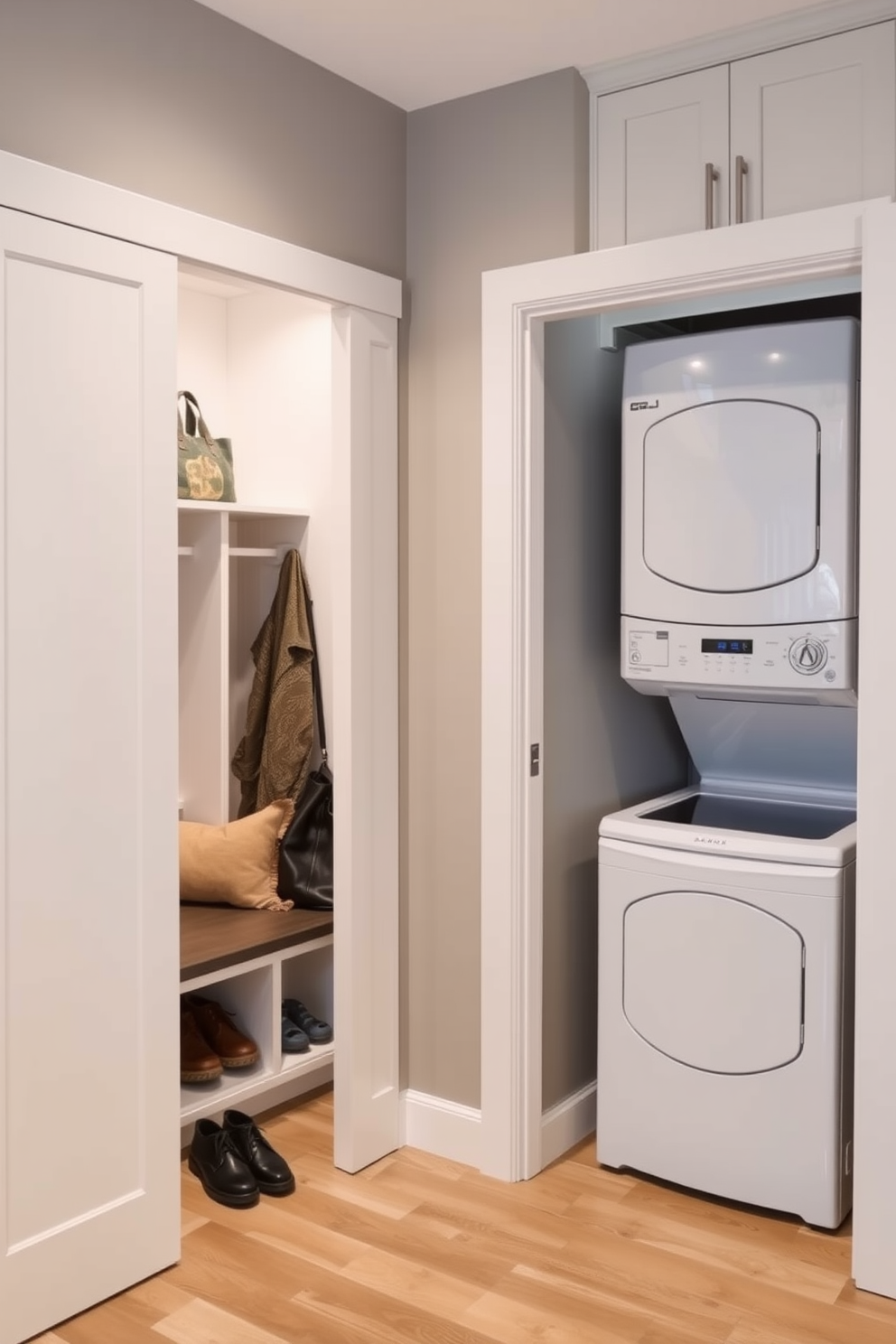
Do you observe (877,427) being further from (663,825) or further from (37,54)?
(37,54)

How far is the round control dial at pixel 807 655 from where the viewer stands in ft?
A: 8.97

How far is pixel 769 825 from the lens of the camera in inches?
115

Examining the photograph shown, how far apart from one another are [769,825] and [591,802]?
0.45 meters

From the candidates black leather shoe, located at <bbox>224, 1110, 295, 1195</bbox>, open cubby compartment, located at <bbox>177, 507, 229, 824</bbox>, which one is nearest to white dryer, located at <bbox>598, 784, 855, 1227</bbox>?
black leather shoe, located at <bbox>224, 1110, 295, 1195</bbox>

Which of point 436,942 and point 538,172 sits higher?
point 538,172

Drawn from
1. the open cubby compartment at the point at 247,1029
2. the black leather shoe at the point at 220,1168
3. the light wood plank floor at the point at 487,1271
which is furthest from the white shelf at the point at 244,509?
the light wood plank floor at the point at 487,1271

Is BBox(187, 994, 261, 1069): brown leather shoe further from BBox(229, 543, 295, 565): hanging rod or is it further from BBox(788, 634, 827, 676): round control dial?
BBox(788, 634, 827, 676): round control dial

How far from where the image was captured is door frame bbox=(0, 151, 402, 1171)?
2.85 m

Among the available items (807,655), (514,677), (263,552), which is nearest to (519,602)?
(514,677)

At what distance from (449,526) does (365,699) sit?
458 mm

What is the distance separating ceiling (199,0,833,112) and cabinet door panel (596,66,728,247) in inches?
3.8

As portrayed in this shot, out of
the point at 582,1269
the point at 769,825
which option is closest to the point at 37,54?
the point at 769,825

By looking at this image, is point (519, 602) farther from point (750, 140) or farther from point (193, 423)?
point (193, 423)

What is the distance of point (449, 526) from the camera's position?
116 inches
